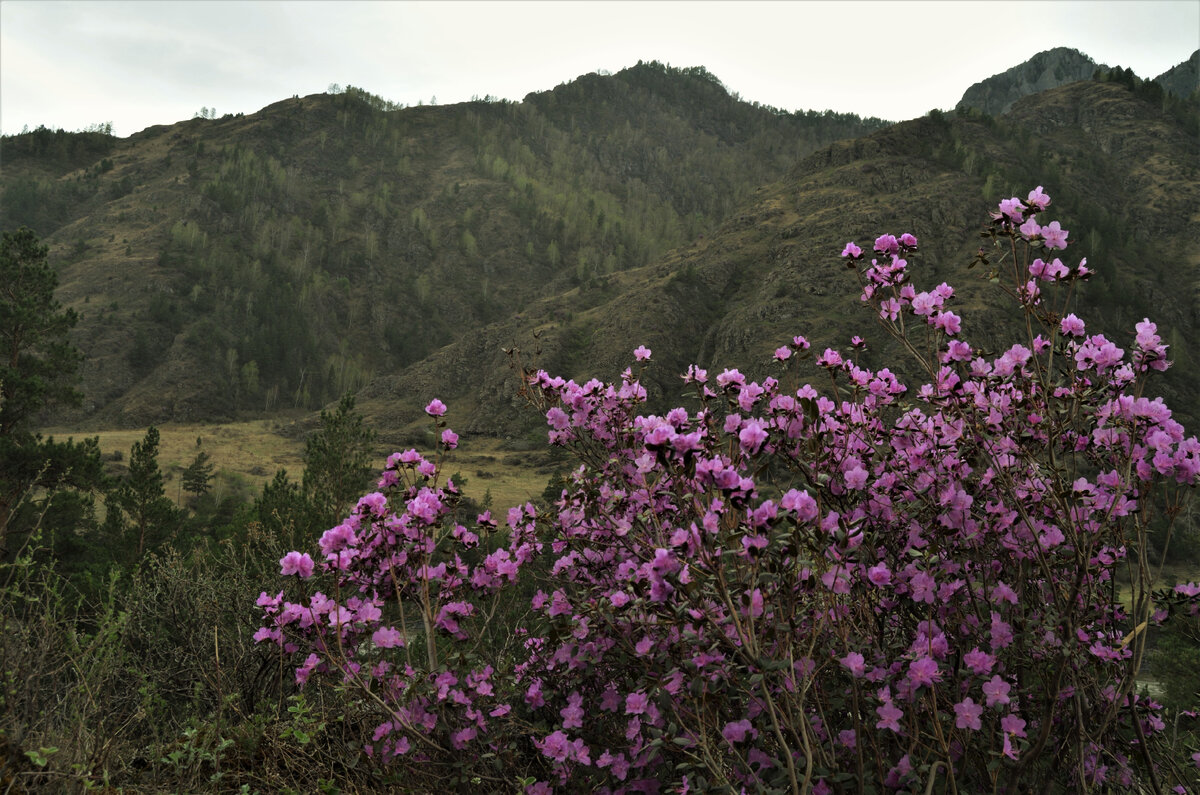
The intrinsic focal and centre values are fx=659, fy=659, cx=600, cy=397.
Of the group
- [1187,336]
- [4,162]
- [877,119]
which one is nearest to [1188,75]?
[877,119]

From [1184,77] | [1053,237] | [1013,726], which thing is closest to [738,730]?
[1013,726]

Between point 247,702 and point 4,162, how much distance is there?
116716mm

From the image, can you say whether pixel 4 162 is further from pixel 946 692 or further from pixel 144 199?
→ pixel 946 692

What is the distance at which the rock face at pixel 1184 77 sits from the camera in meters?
90.1

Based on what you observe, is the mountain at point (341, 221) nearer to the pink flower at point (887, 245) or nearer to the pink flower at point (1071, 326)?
the pink flower at point (887, 245)

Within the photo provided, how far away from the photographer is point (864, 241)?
1670 inches

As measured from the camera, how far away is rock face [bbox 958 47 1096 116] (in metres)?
117

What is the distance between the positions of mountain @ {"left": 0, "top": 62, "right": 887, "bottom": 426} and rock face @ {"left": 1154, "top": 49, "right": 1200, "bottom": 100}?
138 feet

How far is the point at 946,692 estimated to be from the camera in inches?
89.8

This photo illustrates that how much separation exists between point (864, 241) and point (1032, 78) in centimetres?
10979

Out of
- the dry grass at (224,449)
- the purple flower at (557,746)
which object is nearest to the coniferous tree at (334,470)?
the dry grass at (224,449)

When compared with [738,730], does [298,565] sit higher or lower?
higher

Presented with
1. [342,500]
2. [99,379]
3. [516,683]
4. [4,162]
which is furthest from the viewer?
[4,162]

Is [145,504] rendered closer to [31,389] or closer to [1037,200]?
[31,389]
